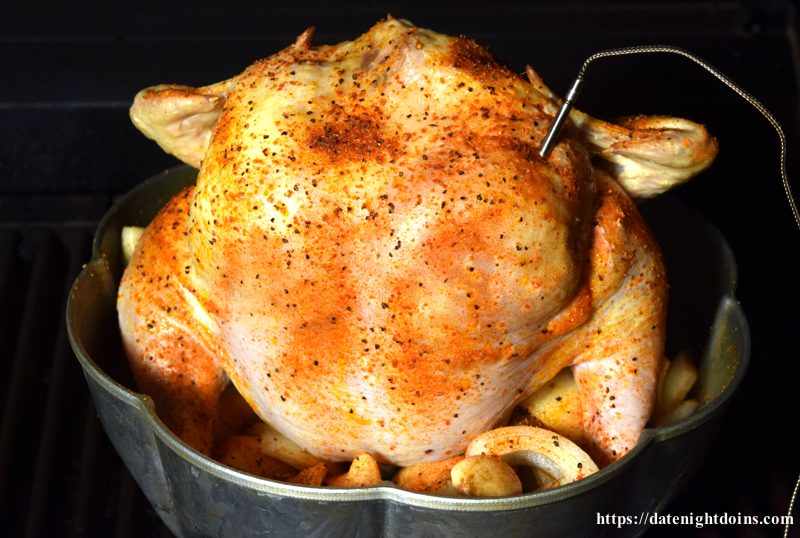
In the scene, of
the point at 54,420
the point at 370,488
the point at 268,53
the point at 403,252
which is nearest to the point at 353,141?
the point at 403,252

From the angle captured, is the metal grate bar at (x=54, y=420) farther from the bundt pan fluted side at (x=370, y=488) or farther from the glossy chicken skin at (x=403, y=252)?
the glossy chicken skin at (x=403, y=252)

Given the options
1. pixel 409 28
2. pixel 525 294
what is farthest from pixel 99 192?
pixel 525 294

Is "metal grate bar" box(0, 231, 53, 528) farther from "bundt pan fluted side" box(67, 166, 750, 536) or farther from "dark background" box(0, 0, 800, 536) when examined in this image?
"bundt pan fluted side" box(67, 166, 750, 536)

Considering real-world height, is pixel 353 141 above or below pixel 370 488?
above

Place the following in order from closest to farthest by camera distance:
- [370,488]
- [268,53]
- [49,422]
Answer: [370,488] → [49,422] → [268,53]

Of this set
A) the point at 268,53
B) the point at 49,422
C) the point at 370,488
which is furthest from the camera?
the point at 268,53

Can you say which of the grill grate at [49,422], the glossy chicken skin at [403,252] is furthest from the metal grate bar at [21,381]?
the glossy chicken skin at [403,252]

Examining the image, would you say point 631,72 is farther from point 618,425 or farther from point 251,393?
point 251,393

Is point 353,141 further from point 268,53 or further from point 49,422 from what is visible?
point 268,53
